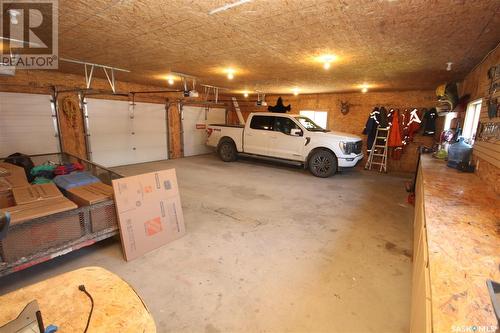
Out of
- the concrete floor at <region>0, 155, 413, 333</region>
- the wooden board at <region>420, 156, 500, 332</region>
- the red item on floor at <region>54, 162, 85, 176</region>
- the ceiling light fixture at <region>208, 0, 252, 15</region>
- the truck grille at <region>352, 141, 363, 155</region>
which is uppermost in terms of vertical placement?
the ceiling light fixture at <region>208, 0, 252, 15</region>

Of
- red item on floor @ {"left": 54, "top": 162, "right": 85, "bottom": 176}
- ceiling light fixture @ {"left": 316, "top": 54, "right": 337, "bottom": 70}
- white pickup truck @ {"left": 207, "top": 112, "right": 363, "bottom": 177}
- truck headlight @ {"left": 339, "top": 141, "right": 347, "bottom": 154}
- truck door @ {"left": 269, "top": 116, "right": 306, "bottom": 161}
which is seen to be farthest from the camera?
truck door @ {"left": 269, "top": 116, "right": 306, "bottom": 161}

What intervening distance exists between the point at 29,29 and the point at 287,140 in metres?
5.52

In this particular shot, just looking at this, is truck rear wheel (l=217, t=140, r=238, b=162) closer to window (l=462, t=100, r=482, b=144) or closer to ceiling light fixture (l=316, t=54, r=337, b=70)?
ceiling light fixture (l=316, t=54, r=337, b=70)

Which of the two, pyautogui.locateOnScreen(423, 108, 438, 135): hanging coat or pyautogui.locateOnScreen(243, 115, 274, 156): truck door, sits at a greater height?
pyautogui.locateOnScreen(423, 108, 438, 135): hanging coat

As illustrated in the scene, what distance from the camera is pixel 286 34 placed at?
8.77 ft

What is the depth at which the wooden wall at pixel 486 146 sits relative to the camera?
7.55 feet

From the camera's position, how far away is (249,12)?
217 centimetres

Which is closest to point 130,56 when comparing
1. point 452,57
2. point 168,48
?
point 168,48

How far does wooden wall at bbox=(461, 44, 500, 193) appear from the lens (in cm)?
230

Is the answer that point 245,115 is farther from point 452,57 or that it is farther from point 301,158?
point 452,57

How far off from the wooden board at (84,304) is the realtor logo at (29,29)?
97.9 inches

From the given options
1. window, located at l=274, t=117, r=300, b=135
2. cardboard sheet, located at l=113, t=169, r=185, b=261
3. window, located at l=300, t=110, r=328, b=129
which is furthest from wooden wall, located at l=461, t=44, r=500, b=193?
window, located at l=300, t=110, r=328, b=129

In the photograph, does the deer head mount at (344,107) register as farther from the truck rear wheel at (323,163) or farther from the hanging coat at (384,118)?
the truck rear wheel at (323,163)

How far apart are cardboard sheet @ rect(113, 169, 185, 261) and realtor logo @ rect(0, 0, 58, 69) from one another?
6.01 ft
